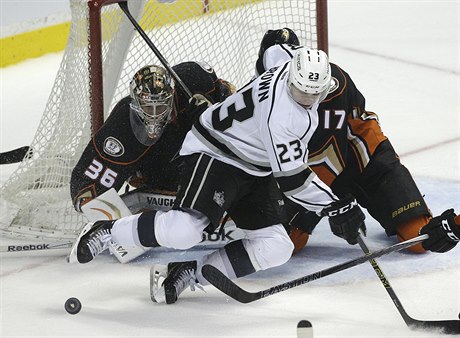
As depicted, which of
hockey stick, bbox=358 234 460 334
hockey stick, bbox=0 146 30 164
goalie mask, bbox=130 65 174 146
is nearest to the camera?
hockey stick, bbox=358 234 460 334

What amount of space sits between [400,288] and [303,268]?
370mm

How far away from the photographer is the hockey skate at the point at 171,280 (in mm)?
3643

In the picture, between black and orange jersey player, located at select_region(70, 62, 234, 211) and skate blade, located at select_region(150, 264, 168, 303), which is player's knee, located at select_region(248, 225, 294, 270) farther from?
black and orange jersey player, located at select_region(70, 62, 234, 211)

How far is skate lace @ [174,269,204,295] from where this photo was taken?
3668 millimetres

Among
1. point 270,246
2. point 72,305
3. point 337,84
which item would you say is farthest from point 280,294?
point 337,84

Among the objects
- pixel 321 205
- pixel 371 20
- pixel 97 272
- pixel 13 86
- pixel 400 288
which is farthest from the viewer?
pixel 371 20

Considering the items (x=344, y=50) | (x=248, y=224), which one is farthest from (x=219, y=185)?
(x=344, y=50)

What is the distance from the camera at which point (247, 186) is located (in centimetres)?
367

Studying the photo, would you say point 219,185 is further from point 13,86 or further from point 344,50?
point 344,50

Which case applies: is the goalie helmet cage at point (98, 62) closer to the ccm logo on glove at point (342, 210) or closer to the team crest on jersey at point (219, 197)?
the team crest on jersey at point (219, 197)

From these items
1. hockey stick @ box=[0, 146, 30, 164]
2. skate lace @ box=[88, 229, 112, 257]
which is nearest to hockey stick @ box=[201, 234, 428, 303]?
skate lace @ box=[88, 229, 112, 257]

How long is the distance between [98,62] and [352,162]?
0.94 meters

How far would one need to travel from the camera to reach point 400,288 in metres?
3.70

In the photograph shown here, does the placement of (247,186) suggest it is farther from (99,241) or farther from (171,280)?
(99,241)
